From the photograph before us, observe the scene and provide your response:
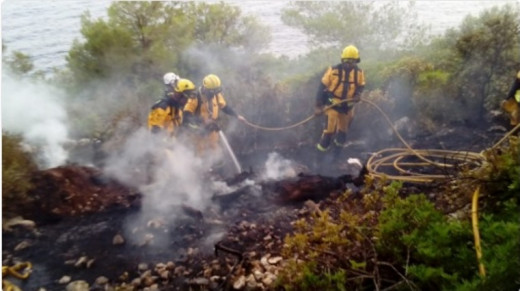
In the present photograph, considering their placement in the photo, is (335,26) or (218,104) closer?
(218,104)

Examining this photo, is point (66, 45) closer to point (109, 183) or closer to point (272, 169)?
point (109, 183)

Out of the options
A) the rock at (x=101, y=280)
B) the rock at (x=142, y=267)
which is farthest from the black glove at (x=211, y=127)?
the rock at (x=101, y=280)

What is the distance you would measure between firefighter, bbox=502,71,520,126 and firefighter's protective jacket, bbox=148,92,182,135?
12.3 ft

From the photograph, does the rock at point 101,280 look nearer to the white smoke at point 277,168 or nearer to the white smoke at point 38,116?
the white smoke at point 38,116

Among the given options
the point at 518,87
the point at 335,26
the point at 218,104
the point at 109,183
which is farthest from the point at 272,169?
the point at 518,87

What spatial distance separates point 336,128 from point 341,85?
2.05ft

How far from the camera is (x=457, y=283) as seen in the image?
222 cm

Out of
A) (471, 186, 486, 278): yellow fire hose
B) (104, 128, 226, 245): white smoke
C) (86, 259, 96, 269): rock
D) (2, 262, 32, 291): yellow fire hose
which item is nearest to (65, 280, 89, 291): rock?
(86, 259, 96, 269): rock

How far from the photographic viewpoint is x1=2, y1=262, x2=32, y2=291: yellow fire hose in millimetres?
3432

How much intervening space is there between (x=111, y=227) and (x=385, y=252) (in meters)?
2.98

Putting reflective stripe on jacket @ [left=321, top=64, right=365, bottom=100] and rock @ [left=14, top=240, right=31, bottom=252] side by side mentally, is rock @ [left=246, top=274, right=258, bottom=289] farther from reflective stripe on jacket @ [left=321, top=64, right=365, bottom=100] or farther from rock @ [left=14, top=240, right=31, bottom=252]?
reflective stripe on jacket @ [left=321, top=64, right=365, bottom=100]

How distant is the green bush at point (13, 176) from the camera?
4309mm

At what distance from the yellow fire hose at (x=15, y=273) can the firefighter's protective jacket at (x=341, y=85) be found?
3.83m

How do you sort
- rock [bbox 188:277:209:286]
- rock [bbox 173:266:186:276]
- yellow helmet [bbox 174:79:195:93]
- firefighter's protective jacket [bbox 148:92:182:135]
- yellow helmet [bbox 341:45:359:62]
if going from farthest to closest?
yellow helmet [bbox 341:45:359:62]
yellow helmet [bbox 174:79:195:93]
firefighter's protective jacket [bbox 148:92:182:135]
rock [bbox 173:266:186:276]
rock [bbox 188:277:209:286]
